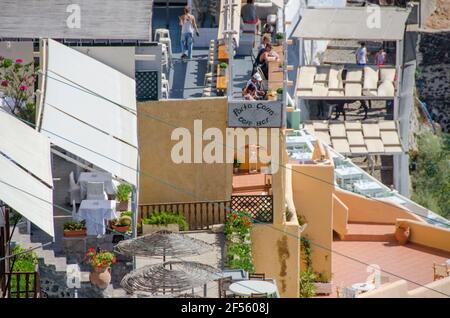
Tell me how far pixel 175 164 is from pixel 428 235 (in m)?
11.8

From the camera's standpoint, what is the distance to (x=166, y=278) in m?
28.4

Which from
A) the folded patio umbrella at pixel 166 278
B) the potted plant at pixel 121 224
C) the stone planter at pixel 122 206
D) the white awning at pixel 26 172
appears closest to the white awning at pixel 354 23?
the stone planter at pixel 122 206

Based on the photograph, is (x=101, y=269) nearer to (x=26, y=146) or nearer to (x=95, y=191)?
(x=26, y=146)

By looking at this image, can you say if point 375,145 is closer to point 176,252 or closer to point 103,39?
→ point 103,39

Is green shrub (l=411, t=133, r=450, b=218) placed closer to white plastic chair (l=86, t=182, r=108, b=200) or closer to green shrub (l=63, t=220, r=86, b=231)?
white plastic chair (l=86, t=182, r=108, b=200)

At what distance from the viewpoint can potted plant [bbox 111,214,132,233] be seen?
3206 cm

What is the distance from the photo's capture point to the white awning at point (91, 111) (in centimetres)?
3075

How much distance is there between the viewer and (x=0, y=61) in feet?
116

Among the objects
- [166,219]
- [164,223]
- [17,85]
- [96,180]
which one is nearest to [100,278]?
[96,180]

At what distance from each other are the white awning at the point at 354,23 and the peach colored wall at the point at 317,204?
23.9 metres

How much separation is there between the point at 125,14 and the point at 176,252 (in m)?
8.42

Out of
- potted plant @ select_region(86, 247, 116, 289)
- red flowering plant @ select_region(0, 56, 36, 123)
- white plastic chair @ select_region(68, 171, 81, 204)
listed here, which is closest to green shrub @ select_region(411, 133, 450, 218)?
red flowering plant @ select_region(0, 56, 36, 123)
